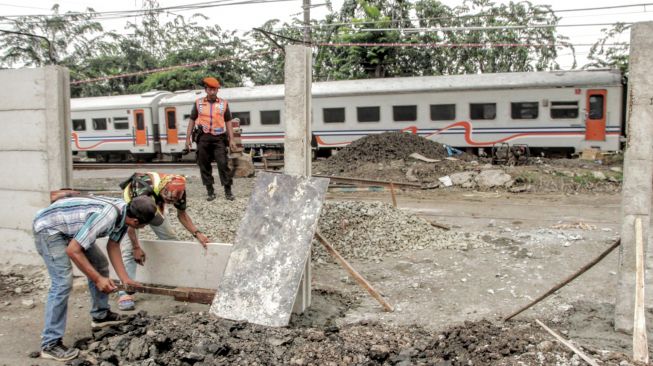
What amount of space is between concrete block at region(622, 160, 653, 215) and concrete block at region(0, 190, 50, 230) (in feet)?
19.1

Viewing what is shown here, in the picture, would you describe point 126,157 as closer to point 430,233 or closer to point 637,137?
point 430,233

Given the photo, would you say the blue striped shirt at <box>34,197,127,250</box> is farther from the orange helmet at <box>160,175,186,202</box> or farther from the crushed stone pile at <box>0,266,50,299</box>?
the crushed stone pile at <box>0,266,50,299</box>

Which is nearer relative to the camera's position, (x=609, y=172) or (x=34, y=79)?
(x=34, y=79)

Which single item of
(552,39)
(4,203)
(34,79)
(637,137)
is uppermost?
(552,39)

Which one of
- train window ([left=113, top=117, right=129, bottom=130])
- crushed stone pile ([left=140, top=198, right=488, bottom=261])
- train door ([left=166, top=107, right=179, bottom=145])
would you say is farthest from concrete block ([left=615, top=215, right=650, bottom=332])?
train window ([left=113, top=117, right=129, bottom=130])

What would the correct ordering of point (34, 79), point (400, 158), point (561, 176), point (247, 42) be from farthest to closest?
point (247, 42), point (400, 158), point (561, 176), point (34, 79)

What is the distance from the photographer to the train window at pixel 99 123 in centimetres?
2309

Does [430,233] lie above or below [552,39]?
below

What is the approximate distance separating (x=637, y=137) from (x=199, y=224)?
510 centimetres

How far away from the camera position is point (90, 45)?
1260 inches

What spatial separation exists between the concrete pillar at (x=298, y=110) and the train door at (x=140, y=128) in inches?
751

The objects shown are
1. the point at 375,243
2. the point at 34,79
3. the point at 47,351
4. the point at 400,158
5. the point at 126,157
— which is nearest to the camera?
the point at 47,351

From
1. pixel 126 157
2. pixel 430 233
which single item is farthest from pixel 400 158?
pixel 126 157

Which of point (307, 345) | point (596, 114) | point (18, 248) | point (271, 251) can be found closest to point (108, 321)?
point (271, 251)
